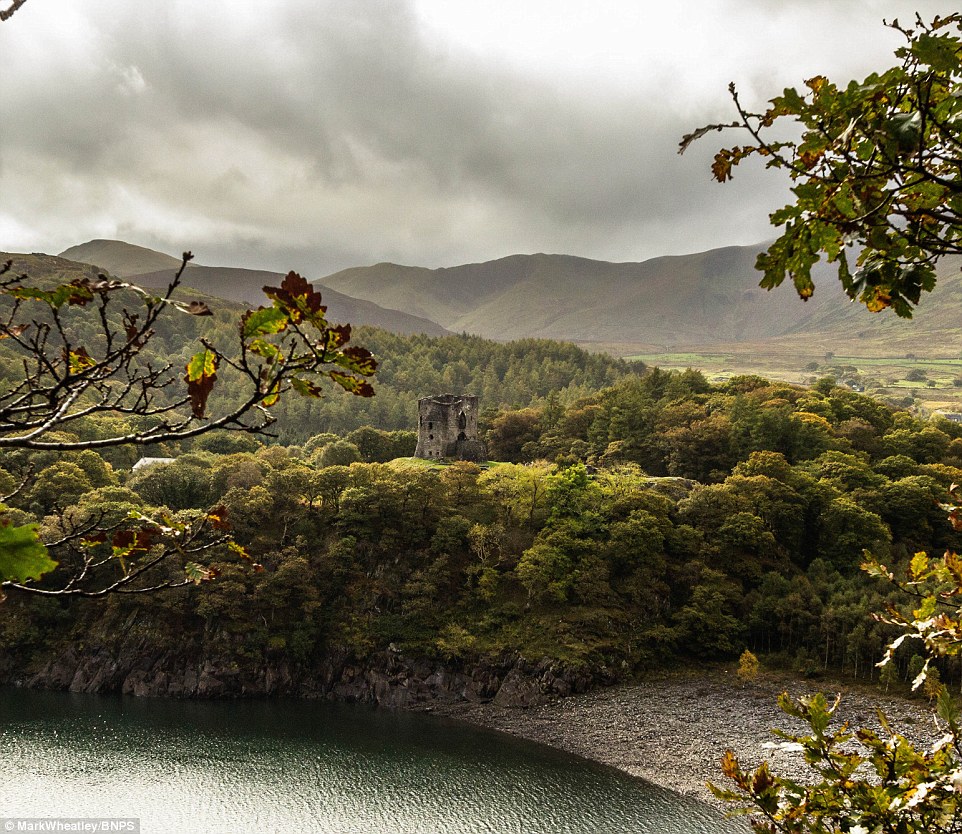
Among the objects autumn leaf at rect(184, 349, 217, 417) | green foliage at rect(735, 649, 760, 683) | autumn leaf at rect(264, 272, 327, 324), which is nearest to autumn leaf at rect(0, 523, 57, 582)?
autumn leaf at rect(184, 349, 217, 417)

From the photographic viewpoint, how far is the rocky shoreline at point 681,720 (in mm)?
26750

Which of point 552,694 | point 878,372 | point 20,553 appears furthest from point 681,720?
point 878,372

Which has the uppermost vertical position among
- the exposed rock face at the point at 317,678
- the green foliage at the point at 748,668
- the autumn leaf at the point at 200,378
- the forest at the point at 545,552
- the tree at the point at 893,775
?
the autumn leaf at the point at 200,378

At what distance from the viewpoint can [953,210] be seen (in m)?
2.36

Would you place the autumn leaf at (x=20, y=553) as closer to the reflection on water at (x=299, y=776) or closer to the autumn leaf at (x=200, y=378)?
the autumn leaf at (x=200, y=378)

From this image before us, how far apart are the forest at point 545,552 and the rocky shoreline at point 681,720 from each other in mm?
1863

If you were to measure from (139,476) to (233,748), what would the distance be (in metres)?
21.5

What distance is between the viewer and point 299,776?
26.1 metres

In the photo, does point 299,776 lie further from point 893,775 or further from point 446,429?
point 446,429

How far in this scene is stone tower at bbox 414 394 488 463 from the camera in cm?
5125

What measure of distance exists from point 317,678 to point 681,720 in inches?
759

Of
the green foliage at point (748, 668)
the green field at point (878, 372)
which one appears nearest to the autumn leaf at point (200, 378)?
the green foliage at point (748, 668)

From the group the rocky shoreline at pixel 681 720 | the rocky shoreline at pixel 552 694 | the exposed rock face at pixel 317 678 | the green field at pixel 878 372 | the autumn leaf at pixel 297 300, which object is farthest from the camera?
the green field at pixel 878 372

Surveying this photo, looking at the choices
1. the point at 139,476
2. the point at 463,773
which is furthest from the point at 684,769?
the point at 139,476
